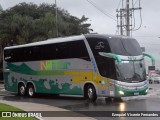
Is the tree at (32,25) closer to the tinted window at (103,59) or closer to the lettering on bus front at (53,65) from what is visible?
the lettering on bus front at (53,65)

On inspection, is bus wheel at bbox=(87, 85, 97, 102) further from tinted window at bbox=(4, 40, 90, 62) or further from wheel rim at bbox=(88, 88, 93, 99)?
tinted window at bbox=(4, 40, 90, 62)

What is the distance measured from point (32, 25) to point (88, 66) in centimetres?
3239

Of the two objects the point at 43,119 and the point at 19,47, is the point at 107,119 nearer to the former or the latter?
the point at 43,119

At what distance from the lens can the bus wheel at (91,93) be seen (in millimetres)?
22188

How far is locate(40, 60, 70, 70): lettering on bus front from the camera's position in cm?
2409

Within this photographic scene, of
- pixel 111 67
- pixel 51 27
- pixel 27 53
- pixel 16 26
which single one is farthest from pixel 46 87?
pixel 16 26

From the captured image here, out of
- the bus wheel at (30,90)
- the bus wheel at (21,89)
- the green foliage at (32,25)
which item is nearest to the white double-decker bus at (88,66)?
the bus wheel at (30,90)

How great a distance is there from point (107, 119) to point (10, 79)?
16.0m

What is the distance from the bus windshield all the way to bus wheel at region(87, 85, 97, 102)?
1967 mm

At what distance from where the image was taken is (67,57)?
23828mm

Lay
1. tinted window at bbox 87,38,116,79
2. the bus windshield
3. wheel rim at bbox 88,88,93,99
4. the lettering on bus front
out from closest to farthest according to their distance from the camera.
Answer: the bus windshield, tinted window at bbox 87,38,116,79, wheel rim at bbox 88,88,93,99, the lettering on bus front

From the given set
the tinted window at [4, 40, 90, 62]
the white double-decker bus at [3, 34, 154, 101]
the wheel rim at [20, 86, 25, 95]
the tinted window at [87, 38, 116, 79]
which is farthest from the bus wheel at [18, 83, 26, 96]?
the tinted window at [87, 38, 116, 79]

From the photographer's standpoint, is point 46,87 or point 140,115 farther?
point 46,87

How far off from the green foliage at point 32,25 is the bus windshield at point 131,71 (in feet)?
93.3
